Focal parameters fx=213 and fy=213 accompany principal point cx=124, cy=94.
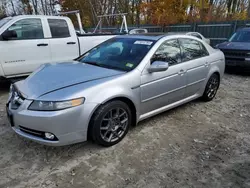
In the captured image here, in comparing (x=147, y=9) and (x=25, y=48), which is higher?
(x=147, y=9)

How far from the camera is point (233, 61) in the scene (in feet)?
24.1

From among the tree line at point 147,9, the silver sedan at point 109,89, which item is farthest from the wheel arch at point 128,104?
the tree line at point 147,9

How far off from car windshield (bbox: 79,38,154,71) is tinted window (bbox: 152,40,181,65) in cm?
18

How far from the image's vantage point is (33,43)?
17.5 feet

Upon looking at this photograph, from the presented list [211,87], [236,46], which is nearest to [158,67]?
[211,87]

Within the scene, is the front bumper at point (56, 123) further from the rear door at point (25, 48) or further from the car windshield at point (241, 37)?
the car windshield at point (241, 37)

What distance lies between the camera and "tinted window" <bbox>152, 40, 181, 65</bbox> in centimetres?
348

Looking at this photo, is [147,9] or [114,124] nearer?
[114,124]

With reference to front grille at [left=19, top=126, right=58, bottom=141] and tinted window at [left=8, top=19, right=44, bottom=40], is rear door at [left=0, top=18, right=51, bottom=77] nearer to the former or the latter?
tinted window at [left=8, top=19, right=44, bottom=40]

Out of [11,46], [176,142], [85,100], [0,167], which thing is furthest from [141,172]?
[11,46]

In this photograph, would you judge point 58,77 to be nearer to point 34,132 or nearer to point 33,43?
point 34,132

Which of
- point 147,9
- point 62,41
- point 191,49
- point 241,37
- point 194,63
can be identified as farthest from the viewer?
point 147,9

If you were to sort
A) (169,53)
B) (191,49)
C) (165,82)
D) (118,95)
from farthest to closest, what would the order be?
(191,49)
(169,53)
(165,82)
(118,95)

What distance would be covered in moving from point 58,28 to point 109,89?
3.86 metres
